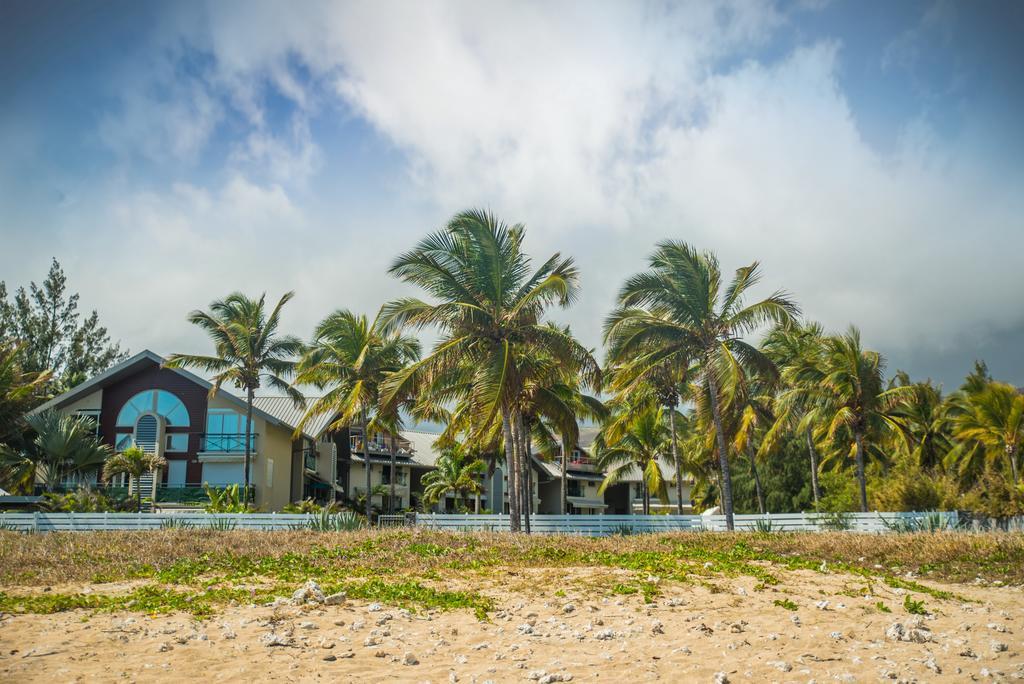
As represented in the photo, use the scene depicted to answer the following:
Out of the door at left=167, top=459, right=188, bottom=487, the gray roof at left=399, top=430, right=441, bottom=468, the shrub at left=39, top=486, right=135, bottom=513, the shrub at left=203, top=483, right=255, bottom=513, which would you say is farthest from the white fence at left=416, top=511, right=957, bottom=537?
the gray roof at left=399, top=430, right=441, bottom=468

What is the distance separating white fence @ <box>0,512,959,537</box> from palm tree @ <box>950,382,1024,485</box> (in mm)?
6259

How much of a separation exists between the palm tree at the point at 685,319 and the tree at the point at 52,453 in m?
21.2

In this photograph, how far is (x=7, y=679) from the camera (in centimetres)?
700

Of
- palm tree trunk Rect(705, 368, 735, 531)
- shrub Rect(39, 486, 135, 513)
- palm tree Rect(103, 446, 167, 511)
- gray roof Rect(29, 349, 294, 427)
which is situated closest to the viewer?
palm tree trunk Rect(705, 368, 735, 531)

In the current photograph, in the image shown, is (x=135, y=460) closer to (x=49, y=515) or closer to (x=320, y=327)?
(x=49, y=515)

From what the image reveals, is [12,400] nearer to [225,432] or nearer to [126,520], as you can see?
[225,432]

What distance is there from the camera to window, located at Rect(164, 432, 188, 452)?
37844 millimetres

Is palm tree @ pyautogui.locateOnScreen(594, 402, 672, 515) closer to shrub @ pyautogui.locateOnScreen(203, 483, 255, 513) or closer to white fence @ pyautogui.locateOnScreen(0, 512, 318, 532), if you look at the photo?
shrub @ pyautogui.locateOnScreen(203, 483, 255, 513)

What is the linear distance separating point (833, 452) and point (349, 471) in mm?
28853

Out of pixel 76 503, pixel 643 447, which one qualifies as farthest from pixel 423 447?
pixel 76 503

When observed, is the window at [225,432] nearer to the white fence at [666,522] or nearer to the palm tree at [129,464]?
the palm tree at [129,464]

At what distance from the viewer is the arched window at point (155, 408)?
37.8 metres

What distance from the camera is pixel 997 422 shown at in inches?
1153

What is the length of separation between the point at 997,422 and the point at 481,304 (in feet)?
66.5
